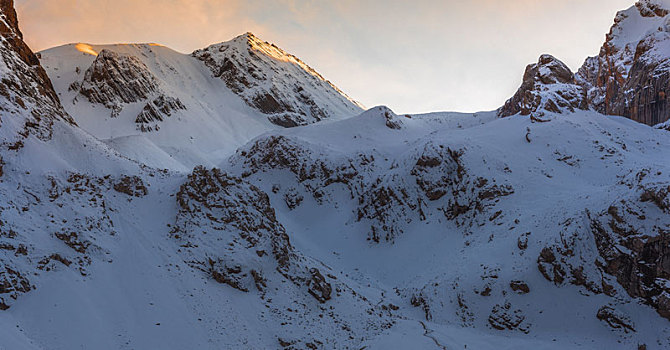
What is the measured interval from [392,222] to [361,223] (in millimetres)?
3862

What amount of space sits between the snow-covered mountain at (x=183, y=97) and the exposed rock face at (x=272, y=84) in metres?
0.28

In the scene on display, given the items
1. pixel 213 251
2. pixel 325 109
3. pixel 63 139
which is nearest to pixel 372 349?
pixel 213 251

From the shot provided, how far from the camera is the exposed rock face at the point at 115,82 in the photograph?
7656cm

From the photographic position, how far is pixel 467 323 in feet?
94.9

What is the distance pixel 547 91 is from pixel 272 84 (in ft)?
232

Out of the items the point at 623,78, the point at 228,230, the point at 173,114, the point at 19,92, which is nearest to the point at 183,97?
the point at 173,114

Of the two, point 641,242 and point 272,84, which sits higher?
point 272,84

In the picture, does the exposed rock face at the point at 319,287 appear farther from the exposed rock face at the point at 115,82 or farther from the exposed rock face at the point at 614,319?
the exposed rock face at the point at 115,82

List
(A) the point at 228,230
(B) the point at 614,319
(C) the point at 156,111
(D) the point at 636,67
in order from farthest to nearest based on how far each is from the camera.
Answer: (C) the point at 156,111
(D) the point at 636,67
(A) the point at 228,230
(B) the point at 614,319

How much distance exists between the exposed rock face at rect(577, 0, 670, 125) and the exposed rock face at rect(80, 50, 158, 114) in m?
90.5

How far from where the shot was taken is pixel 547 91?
A: 5428 cm

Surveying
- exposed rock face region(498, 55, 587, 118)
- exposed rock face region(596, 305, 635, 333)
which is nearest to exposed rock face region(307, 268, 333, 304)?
exposed rock face region(596, 305, 635, 333)

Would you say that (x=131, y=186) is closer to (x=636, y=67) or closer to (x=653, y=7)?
(x=636, y=67)

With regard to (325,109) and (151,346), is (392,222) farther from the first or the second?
(325,109)
